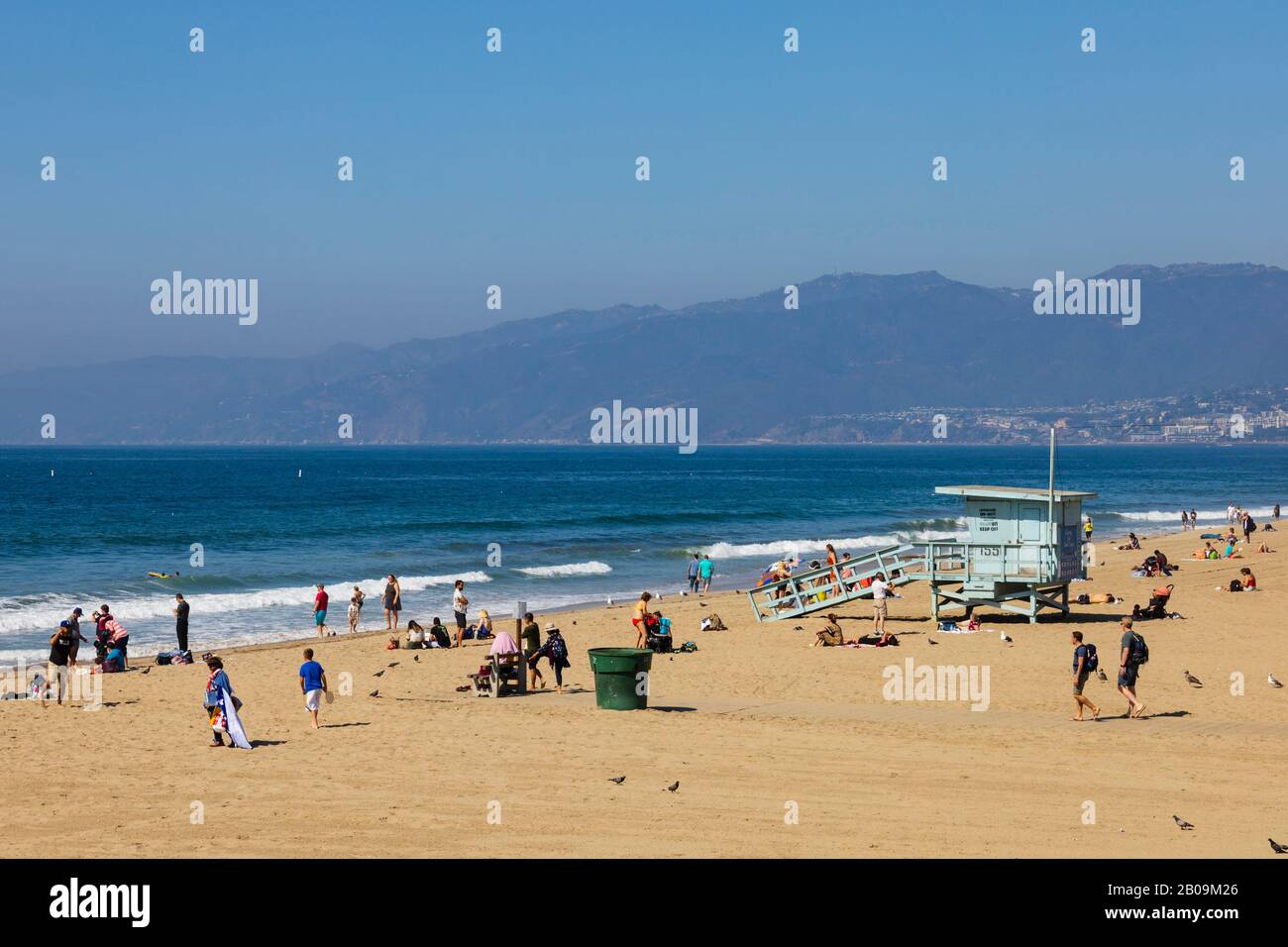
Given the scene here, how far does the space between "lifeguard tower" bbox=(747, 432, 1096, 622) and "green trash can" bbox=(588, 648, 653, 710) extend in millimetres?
11428

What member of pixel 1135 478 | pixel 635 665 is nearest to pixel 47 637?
pixel 635 665

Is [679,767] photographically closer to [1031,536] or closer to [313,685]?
[313,685]

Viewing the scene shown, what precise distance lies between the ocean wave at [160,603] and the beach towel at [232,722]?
18798mm

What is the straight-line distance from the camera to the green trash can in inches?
768

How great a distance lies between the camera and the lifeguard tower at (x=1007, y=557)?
98.1 ft

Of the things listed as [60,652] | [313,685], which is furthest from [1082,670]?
[60,652]

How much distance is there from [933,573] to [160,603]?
22.9 meters

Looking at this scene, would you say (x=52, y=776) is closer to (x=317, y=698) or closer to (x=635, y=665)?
(x=317, y=698)

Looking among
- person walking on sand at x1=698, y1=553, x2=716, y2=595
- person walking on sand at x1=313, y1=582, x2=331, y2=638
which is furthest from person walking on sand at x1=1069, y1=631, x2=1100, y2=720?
person walking on sand at x1=698, y1=553, x2=716, y2=595

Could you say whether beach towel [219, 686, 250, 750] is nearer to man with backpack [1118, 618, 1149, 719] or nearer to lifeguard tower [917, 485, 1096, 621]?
man with backpack [1118, 618, 1149, 719]
